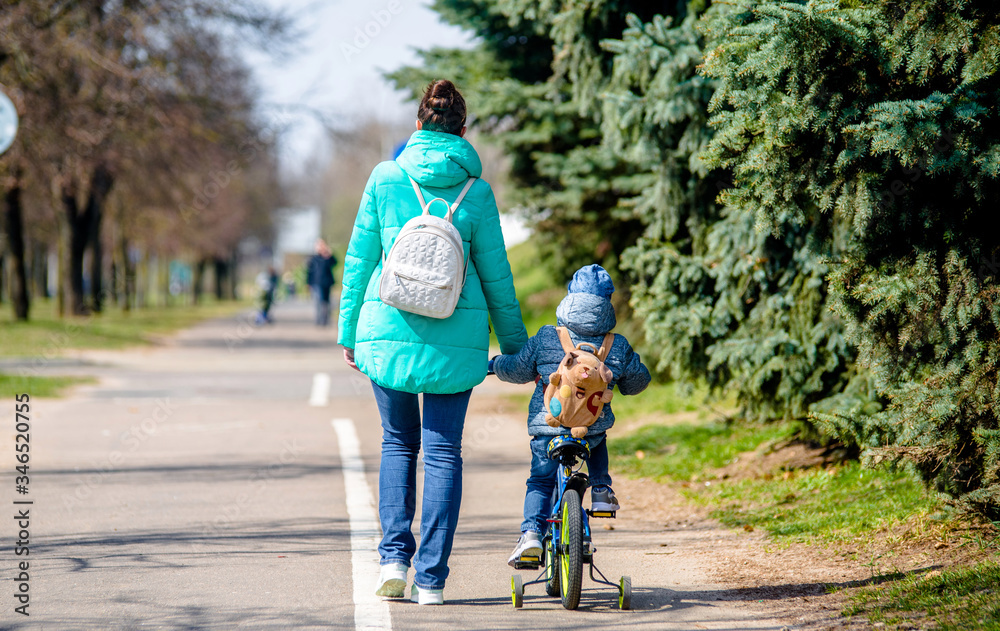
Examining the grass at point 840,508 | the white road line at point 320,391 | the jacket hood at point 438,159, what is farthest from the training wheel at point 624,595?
the white road line at point 320,391

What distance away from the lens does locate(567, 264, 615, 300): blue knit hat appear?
13.8 ft

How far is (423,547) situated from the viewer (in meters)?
4.19

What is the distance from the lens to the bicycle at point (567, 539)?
3.99 meters

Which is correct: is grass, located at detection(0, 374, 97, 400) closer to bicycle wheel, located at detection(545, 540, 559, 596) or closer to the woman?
the woman

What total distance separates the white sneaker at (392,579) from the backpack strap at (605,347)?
123 centimetres

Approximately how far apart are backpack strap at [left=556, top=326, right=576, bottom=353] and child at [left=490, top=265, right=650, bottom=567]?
2cm

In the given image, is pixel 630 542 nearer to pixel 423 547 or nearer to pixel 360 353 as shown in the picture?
pixel 423 547

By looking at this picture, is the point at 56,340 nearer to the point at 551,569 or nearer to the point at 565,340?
the point at 551,569

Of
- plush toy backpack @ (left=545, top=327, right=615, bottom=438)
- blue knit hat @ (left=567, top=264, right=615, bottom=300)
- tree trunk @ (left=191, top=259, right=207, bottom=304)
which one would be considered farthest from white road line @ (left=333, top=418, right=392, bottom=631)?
tree trunk @ (left=191, top=259, right=207, bottom=304)

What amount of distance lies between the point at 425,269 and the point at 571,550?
1280 mm

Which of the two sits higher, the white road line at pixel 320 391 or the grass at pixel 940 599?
the grass at pixel 940 599

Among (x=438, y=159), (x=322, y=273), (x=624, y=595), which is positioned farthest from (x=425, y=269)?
(x=322, y=273)

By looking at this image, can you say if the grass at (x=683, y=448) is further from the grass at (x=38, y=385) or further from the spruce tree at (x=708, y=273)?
the grass at (x=38, y=385)

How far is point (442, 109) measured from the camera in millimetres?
4184
